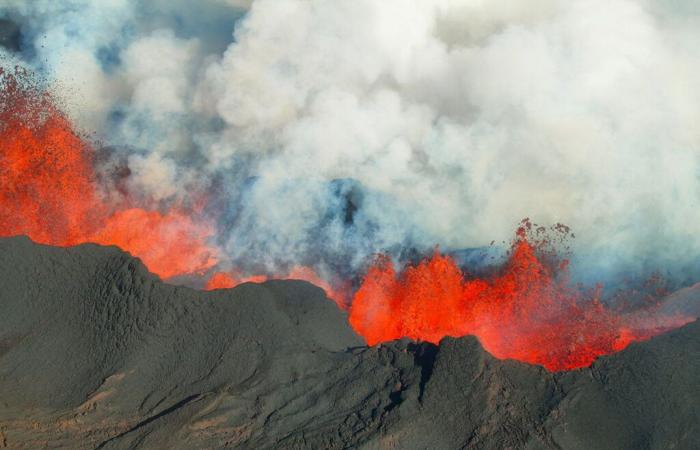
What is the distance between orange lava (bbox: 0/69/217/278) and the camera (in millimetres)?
25359

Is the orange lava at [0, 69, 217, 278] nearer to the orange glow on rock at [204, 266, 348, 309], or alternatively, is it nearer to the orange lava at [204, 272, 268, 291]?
the orange lava at [204, 272, 268, 291]

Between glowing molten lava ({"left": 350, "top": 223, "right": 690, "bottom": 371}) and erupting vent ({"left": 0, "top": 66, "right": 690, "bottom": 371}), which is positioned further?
erupting vent ({"left": 0, "top": 66, "right": 690, "bottom": 371})

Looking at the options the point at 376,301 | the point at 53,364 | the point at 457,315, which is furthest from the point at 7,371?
the point at 457,315

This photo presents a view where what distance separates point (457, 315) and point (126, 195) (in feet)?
50.4

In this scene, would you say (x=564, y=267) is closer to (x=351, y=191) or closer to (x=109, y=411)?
(x=351, y=191)

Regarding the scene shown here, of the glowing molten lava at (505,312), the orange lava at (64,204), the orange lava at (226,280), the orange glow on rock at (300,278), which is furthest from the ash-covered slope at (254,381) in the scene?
the orange lava at (64,204)

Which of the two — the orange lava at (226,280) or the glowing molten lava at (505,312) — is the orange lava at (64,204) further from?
the glowing molten lava at (505,312)

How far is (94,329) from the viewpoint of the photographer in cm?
1638

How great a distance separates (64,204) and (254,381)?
1596 cm

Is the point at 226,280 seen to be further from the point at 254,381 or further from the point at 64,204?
the point at 254,381

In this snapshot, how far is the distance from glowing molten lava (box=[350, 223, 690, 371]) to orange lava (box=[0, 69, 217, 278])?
727cm

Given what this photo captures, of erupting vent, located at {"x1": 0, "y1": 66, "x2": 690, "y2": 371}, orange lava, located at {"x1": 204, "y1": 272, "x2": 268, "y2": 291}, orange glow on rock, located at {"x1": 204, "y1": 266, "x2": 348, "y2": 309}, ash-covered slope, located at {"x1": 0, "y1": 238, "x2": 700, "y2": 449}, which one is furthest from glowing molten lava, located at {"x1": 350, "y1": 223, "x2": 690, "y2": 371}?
ash-covered slope, located at {"x1": 0, "y1": 238, "x2": 700, "y2": 449}

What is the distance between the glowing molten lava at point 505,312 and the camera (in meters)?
20.4

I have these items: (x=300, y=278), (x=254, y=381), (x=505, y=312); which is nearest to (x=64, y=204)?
(x=300, y=278)
